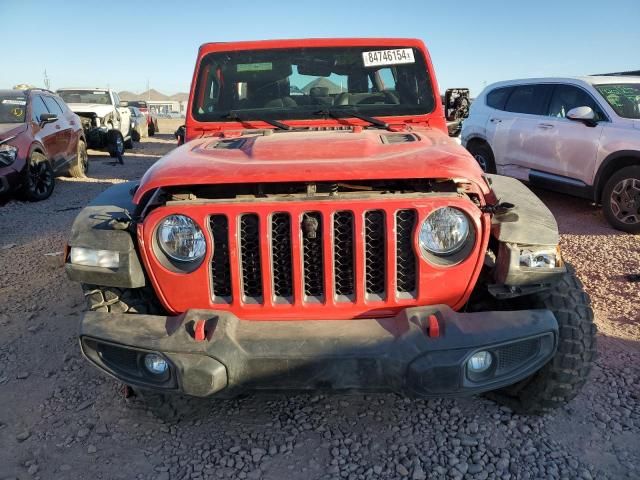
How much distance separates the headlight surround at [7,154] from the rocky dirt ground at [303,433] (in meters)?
5.11

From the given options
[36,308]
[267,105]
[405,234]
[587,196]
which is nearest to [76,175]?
[36,308]

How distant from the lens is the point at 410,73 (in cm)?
373

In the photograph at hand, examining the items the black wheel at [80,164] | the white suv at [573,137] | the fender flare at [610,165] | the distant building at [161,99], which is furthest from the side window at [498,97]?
the distant building at [161,99]

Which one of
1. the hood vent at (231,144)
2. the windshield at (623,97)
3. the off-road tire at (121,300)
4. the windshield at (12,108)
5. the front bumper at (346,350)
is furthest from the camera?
the windshield at (12,108)

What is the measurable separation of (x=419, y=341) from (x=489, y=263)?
2.02 ft

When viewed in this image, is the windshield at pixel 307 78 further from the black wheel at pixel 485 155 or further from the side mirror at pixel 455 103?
the black wheel at pixel 485 155

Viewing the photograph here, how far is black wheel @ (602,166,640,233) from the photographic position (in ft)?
18.9

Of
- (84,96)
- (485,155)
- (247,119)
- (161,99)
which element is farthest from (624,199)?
(161,99)

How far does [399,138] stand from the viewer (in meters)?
2.93

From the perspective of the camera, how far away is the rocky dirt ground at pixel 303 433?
2.41 metres

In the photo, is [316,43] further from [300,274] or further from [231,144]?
[300,274]

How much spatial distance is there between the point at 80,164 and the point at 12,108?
2257 millimetres

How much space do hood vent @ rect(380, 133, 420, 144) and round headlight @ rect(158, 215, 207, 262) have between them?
1115 mm

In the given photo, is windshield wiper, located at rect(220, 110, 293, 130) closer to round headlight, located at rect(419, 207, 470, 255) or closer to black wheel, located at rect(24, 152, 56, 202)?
round headlight, located at rect(419, 207, 470, 255)
